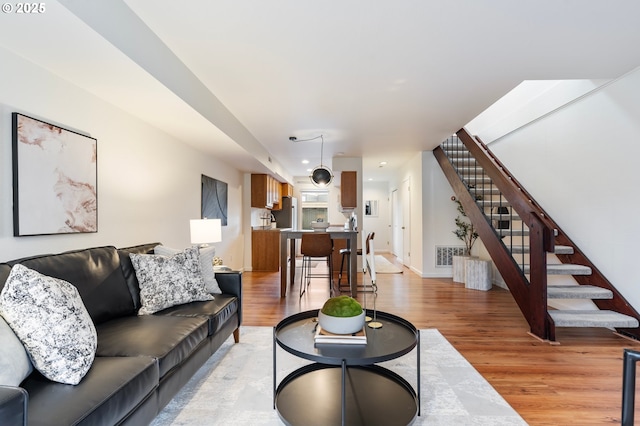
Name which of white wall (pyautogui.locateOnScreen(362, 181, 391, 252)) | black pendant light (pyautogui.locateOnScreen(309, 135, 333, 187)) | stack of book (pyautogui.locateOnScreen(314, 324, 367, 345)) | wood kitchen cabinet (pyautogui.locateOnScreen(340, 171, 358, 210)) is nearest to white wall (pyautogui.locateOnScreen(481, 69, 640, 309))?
black pendant light (pyautogui.locateOnScreen(309, 135, 333, 187))

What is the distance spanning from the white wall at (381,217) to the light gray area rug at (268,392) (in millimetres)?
8364

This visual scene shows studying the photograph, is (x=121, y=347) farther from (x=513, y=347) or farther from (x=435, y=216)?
(x=435, y=216)

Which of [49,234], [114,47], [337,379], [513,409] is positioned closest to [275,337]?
[337,379]

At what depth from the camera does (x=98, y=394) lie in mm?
1231

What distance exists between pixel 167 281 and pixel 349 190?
4.77 meters

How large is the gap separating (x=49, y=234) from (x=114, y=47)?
1.34 meters

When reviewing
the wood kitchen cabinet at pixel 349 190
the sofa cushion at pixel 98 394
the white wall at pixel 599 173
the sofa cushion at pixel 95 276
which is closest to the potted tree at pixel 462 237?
the white wall at pixel 599 173

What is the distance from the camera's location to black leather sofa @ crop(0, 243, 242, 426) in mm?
1143

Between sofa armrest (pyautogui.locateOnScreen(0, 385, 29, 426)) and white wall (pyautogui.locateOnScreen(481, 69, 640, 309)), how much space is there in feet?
14.5

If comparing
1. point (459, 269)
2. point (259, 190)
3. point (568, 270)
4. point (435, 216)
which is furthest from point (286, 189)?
point (568, 270)

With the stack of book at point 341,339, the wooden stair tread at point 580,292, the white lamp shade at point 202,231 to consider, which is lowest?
the wooden stair tread at point 580,292

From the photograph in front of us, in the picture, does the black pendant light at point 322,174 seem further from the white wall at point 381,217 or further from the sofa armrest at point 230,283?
the white wall at point 381,217

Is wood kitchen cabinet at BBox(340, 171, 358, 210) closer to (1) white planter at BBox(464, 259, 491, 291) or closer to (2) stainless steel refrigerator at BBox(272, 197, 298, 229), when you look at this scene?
(1) white planter at BBox(464, 259, 491, 291)

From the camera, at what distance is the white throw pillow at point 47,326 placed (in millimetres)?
1286
